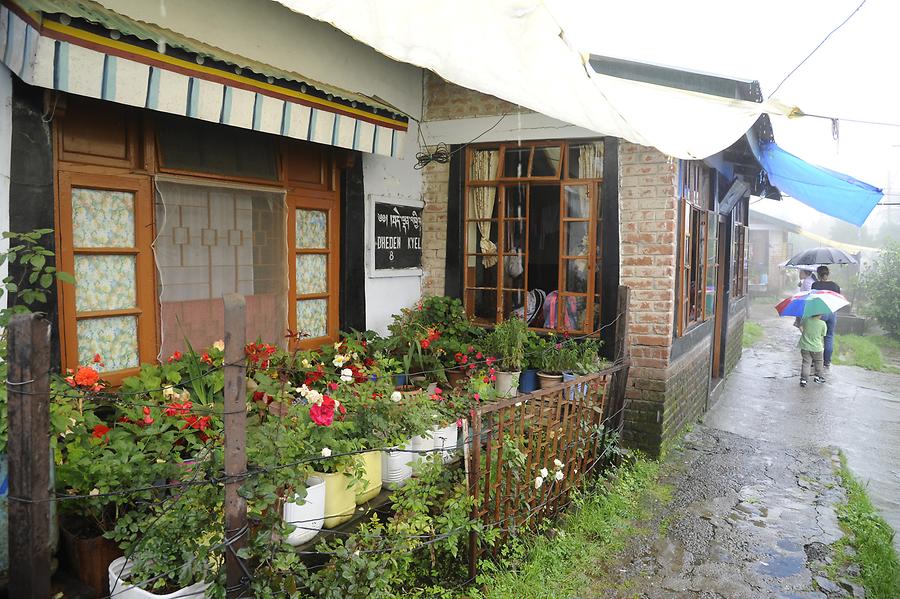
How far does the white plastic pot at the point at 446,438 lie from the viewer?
13.7ft

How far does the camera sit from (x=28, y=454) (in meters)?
2.08

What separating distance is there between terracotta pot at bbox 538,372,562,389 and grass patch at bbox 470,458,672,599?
0.93m

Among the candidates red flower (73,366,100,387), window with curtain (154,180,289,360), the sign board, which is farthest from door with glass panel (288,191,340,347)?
red flower (73,366,100,387)

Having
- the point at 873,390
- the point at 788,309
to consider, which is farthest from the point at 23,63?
the point at 873,390

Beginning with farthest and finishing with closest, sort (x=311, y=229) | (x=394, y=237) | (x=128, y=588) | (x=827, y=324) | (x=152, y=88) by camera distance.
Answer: (x=827, y=324) < (x=394, y=237) < (x=311, y=229) < (x=152, y=88) < (x=128, y=588)

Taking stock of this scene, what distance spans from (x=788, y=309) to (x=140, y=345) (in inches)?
387

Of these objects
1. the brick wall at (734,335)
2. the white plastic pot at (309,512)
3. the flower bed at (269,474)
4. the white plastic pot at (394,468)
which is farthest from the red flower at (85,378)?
the brick wall at (734,335)

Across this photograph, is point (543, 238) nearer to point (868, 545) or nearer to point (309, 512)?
point (868, 545)

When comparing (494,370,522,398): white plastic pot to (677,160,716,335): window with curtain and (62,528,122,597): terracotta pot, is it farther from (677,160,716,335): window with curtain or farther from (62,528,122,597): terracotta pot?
(62,528,122,597): terracotta pot

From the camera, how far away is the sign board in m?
6.03

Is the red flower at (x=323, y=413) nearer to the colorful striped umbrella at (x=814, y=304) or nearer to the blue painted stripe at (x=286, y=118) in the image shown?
the blue painted stripe at (x=286, y=118)

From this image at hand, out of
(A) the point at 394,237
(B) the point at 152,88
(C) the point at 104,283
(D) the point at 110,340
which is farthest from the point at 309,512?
(A) the point at 394,237

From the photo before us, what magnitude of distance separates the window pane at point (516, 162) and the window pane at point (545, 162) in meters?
0.09

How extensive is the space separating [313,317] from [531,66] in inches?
115
